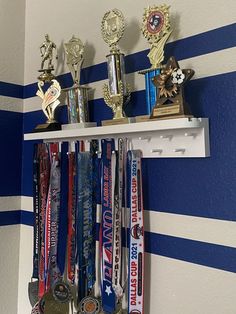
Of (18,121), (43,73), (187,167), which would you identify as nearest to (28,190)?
(18,121)

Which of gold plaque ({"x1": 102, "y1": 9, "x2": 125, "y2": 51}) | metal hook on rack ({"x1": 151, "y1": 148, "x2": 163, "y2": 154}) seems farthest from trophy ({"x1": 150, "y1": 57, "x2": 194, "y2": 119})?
gold plaque ({"x1": 102, "y1": 9, "x2": 125, "y2": 51})

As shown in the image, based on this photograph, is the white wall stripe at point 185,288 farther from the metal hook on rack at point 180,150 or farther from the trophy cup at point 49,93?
the trophy cup at point 49,93

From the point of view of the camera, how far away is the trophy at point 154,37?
943 millimetres

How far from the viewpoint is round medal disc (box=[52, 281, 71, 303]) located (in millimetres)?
1159

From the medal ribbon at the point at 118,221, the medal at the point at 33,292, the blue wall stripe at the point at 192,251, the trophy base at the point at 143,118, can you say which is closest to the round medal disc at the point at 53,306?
the medal at the point at 33,292

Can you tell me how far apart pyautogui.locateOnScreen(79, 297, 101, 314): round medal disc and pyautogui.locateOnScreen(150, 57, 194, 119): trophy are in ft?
1.84

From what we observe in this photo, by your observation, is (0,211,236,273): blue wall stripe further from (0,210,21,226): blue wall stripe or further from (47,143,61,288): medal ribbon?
(0,210,21,226): blue wall stripe

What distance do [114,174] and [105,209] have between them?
105 millimetres

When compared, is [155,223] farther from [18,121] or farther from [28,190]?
[18,121]

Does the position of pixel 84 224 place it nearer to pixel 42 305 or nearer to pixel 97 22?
pixel 42 305

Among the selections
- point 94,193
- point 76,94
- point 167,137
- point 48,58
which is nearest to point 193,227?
point 167,137

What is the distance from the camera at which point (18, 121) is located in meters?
1.48

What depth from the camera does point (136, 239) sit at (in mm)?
990

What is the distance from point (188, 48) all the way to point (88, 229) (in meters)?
0.59
